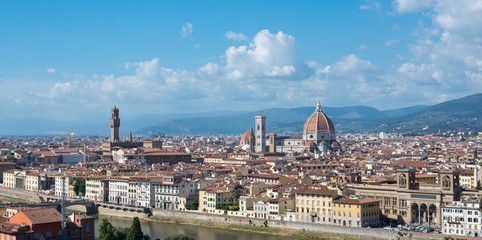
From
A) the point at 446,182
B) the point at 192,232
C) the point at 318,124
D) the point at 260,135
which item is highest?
the point at 318,124

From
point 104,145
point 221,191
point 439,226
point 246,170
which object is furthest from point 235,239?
point 104,145

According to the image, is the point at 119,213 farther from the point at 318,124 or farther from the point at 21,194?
the point at 318,124

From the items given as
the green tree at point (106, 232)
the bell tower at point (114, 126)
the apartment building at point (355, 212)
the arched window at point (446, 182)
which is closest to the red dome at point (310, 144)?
the bell tower at point (114, 126)

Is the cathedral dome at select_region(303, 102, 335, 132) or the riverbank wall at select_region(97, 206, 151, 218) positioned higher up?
the cathedral dome at select_region(303, 102, 335, 132)

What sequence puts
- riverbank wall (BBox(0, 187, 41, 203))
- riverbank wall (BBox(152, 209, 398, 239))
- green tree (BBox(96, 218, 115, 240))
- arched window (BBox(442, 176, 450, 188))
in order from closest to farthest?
green tree (BBox(96, 218, 115, 240)), riverbank wall (BBox(152, 209, 398, 239)), arched window (BBox(442, 176, 450, 188)), riverbank wall (BBox(0, 187, 41, 203))

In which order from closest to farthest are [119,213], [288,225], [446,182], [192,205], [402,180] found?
[446,182], [288,225], [402,180], [192,205], [119,213]

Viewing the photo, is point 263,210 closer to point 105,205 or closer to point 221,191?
point 221,191

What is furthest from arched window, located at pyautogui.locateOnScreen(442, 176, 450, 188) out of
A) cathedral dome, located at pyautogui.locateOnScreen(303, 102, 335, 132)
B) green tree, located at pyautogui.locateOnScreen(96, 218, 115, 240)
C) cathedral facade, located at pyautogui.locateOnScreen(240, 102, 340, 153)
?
cathedral dome, located at pyautogui.locateOnScreen(303, 102, 335, 132)

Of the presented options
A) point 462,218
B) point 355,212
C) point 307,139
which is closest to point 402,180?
point 355,212

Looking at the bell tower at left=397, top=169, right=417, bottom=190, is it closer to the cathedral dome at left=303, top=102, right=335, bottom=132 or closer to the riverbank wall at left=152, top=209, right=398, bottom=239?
the riverbank wall at left=152, top=209, right=398, bottom=239
